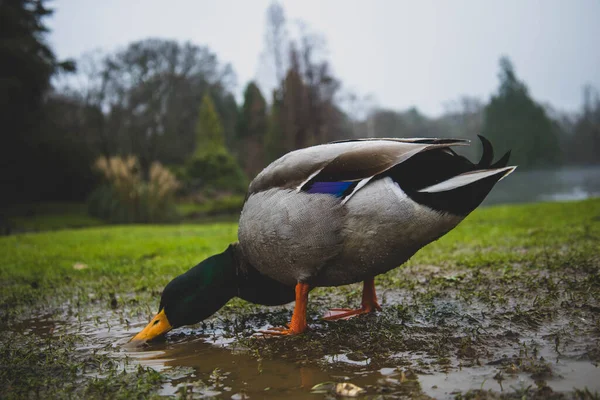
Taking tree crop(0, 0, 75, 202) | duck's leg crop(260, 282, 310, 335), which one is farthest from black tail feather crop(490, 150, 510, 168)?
tree crop(0, 0, 75, 202)

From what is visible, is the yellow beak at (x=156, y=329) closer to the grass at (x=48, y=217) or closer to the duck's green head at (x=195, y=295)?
the duck's green head at (x=195, y=295)

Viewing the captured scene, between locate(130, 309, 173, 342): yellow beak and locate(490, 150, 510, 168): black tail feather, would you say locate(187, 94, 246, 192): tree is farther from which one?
locate(490, 150, 510, 168): black tail feather

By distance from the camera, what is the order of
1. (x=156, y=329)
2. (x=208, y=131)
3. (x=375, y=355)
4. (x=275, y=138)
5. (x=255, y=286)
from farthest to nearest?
1. (x=208, y=131)
2. (x=275, y=138)
3. (x=255, y=286)
4. (x=156, y=329)
5. (x=375, y=355)

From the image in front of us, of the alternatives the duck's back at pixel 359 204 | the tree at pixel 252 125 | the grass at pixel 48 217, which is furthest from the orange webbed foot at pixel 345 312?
the tree at pixel 252 125

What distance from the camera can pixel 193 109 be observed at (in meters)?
40.3

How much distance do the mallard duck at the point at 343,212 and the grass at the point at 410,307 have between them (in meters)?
0.34

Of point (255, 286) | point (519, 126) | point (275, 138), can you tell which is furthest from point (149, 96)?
point (255, 286)

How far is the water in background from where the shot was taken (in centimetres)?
2106

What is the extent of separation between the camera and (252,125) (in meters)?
37.1

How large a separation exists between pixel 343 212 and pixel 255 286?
0.88 metres

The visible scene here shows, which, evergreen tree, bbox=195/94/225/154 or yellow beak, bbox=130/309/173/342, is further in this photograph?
evergreen tree, bbox=195/94/225/154

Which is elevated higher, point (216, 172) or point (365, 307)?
point (216, 172)

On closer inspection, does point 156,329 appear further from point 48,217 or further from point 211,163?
point 211,163

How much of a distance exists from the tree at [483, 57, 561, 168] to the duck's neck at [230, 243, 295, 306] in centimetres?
2276
